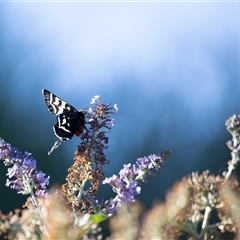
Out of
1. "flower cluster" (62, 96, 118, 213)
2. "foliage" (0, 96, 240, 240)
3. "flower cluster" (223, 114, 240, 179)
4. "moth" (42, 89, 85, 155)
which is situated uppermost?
"moth" (42, 89, 85, 155)

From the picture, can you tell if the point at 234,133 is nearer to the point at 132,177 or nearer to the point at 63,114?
the point at 132,177

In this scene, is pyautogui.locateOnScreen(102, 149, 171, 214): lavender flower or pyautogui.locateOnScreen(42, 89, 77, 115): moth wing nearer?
pyautogui.locateOnScreen(102, 149, 171, 214): lavender flower

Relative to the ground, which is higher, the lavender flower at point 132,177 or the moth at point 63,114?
the moth at point 63,114

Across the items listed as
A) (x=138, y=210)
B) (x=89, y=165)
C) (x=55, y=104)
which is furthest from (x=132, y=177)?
(x=55, y=104)

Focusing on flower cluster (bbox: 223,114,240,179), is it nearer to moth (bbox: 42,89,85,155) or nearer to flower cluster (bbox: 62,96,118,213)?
flower cluster (bbox: 62,96,118,213)

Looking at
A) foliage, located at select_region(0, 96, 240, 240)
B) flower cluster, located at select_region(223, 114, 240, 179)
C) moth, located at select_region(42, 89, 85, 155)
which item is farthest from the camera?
moth, located at select_region(42, 89, 85, 155)

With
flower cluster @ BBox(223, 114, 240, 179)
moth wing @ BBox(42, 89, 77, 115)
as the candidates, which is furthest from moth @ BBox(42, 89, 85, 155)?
flower cluster @ BBox(223, 114, 240, 179)

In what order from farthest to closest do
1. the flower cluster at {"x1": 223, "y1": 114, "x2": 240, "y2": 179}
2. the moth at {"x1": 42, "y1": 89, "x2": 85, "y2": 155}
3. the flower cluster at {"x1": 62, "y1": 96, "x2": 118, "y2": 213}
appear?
the moth at {"x1": 42, "y1": 89, "x2": 85, "y2": 155} < the flower cluster at {"x1": 62, "y1": 96, "x2": 118, "y2": 213} < the flower cluster at {"x1": 223, "y1": 114, "x2": 240, "y2": 179}

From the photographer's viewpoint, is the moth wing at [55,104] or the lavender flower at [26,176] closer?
the lavender flower at [26,176]

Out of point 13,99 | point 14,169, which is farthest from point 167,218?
point 13,99

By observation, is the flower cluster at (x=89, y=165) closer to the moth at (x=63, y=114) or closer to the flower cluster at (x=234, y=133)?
the flower cluster at (x=234, y=133)

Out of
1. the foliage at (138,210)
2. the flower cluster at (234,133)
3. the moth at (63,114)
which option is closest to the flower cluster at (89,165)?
the foliage at (138,210)
